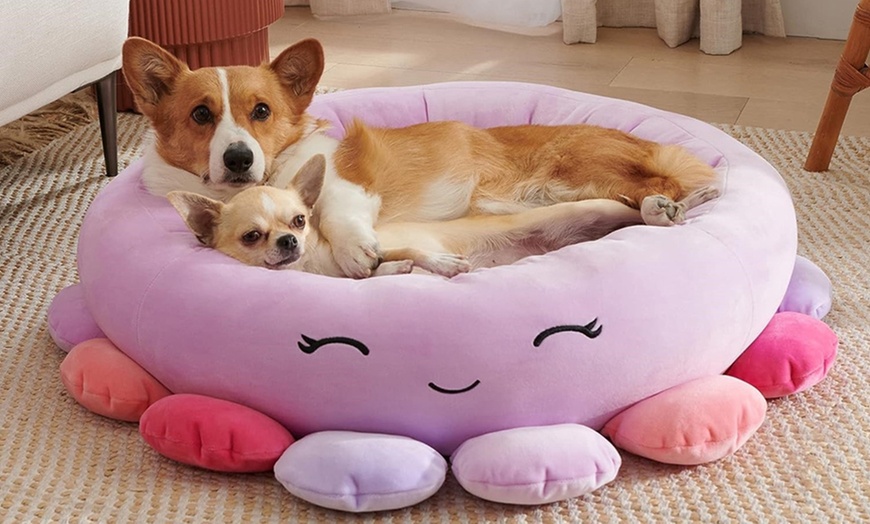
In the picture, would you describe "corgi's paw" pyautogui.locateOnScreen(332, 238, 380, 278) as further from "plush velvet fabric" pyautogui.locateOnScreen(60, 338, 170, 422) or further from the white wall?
the white wall

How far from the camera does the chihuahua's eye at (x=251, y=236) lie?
59.7 inches

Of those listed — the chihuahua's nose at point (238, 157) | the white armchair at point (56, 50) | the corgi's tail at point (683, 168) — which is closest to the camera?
the chihuahua's nose at point (238, 157)

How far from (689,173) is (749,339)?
33 cm

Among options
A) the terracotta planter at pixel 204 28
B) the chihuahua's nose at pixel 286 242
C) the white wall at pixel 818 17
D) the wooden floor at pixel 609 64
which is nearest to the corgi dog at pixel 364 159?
the chihuahua's nose at pixel 286 242

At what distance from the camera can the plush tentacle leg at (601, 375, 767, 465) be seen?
1364mm

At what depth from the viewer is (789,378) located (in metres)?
1.54

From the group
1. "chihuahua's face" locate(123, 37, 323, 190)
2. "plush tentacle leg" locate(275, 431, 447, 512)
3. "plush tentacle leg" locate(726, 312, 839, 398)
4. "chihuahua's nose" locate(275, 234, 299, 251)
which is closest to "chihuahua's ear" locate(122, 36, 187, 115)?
"chihuahua's face" locate(123, 37, 323, 190)

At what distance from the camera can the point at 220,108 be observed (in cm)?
163

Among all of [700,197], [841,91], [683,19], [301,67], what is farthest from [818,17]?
[301,67]

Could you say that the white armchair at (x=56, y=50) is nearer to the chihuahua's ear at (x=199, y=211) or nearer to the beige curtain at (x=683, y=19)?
the chihuahua's ear at (x=199, y=211)

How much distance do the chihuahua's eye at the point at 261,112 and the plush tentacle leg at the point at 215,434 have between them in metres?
0.48

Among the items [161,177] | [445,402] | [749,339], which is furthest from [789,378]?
[161,177]

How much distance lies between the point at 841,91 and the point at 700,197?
37.3 inches

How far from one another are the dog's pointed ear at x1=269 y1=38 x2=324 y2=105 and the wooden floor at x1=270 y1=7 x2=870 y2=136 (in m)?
1.36
